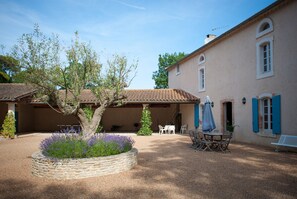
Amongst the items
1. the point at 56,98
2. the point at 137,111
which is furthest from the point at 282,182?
the point at 137,111

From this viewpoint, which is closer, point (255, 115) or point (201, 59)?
point (255, 115)

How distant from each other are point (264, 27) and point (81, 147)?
9657 millimetres

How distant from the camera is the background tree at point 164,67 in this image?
38.3 m

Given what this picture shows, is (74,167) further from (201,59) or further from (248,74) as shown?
(201,59)

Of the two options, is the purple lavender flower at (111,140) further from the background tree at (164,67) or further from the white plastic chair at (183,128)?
the background tree at (164,67)

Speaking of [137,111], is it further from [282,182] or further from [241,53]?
[282,182]

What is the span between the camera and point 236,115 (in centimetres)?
1237

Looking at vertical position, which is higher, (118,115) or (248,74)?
(248,74)

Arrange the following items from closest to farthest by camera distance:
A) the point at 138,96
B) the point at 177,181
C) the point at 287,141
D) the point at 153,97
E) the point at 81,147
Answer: the point at 177,181
the point at 81,147
the point at 287,141
the point at 153,97
the point at 138,96

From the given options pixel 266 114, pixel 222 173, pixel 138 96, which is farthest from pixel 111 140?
pixel 138 96

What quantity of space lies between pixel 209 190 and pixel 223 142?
15.5 ft

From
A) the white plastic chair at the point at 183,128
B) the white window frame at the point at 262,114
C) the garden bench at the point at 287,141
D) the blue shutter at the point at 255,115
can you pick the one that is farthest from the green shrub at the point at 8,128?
the garden bench at the point at 287,141

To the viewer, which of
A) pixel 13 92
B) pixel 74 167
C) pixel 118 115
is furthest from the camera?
pixel 118 115

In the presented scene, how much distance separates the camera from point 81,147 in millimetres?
6098
